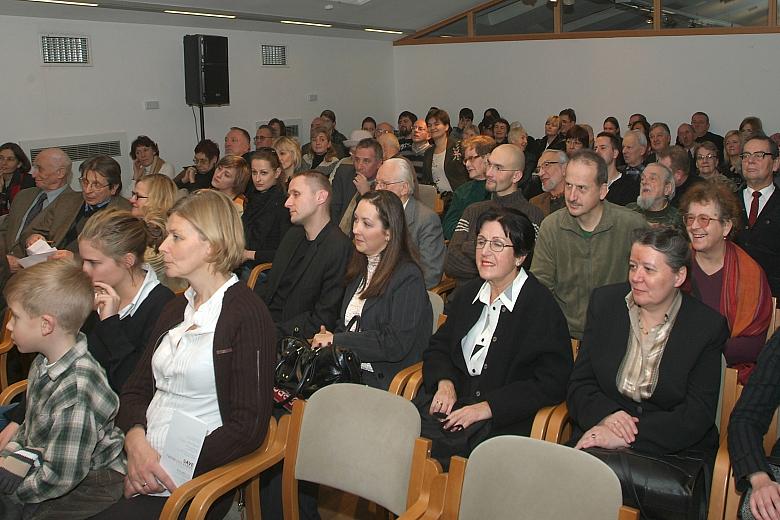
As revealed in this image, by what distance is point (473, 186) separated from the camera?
209 inches

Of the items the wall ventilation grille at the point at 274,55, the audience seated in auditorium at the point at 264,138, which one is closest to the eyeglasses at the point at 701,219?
the audience seated in auditorium at the point at 264,138

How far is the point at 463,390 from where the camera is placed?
2951mm

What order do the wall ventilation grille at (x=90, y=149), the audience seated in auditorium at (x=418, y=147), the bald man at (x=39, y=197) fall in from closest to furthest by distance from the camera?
the bald man at (x=39, y=197) < the wall ventilation grille at (x=90, y=149) < the audience seated in auditorium at (x=418, y=147)

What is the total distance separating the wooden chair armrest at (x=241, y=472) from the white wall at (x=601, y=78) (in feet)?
29.7

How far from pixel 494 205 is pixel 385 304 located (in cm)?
131

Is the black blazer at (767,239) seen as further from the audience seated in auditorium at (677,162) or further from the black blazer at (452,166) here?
the black blazer at (452,166)

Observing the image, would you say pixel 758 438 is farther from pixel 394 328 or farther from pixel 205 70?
pixel 205 70

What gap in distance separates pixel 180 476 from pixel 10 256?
3206 mm

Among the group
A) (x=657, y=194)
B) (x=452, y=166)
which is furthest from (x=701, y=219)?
(x=452, y=166)

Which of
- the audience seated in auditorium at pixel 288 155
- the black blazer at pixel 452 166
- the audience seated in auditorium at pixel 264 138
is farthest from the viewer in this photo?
the audience seated in auditorium at pixel 264 138

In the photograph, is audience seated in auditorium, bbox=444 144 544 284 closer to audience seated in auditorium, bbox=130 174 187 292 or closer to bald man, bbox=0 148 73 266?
audience seated in auditorium, bbox=130 174 187 292

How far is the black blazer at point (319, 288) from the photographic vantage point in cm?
355

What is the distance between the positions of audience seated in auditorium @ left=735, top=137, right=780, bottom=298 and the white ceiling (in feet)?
19.3

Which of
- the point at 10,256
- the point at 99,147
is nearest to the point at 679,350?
the point at 10,256
